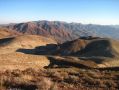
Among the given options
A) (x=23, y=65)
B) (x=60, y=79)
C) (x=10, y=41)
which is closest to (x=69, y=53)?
(x=10, y=41)

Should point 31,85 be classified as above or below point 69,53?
above

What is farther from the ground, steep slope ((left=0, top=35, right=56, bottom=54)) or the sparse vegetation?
the sparse vegetation

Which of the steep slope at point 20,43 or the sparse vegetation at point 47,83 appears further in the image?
the steep slope at point 20,43

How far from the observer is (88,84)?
50.6 feet

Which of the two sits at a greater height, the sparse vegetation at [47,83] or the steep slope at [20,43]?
the sparse vegetation at [47,83]

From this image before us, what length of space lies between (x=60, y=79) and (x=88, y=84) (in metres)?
1.71

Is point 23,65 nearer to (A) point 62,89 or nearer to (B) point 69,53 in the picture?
(A) point 62,89

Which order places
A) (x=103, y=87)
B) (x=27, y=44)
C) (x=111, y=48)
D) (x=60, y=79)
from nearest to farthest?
1. (x=103, y=87)
2. (x=60, y=79)
3. (x=111, y=48)
4. (x=27, y=44)

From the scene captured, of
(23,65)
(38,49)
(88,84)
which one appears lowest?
(38,49)

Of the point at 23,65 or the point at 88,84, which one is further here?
the point at 23,65

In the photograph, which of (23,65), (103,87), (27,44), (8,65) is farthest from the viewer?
(27,44)

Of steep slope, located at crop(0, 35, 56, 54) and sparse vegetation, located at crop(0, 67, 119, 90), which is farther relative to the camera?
steep slope, located at crop(0, 35, 56, 54)

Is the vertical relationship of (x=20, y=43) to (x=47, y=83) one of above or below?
below

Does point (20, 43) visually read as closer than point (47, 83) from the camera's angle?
No
